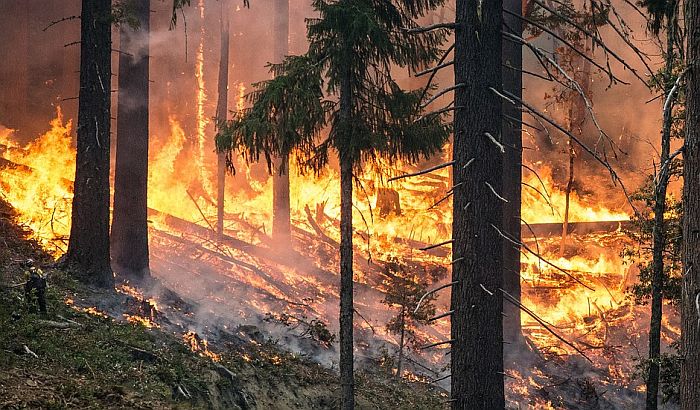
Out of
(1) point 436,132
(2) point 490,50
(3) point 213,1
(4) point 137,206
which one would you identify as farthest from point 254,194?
(2) point 490,50

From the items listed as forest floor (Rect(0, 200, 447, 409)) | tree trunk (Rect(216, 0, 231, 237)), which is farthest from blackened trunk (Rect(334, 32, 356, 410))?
tree trunk (Rect(216, 0, 231, 237))

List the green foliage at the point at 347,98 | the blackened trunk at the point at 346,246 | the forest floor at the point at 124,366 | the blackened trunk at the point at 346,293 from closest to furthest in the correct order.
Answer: the forest floor at the point at 124,366, the green foliage at the point at 347,98, the blackened trunk at the point at 346,246, the blackened trunk at the point at 346,293

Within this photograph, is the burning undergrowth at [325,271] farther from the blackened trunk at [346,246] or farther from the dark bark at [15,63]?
the dark bark at [15,63]

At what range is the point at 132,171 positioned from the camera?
1338cm

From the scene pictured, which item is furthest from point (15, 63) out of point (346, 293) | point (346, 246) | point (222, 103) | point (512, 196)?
point (512, 196)

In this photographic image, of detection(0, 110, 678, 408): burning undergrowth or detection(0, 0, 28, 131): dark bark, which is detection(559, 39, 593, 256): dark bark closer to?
detection(0, 110, 678, 408): burning undergrowth

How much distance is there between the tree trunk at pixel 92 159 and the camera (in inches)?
425

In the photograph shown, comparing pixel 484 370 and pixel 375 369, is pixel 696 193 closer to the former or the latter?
pixel 484 370

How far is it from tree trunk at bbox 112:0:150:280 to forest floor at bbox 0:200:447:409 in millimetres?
1866

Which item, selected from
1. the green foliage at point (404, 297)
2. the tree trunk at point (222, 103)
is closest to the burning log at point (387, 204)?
the tree trunk at point (222, 103)

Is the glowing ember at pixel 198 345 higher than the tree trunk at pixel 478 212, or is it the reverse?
the tree trunk at pixel 478 212

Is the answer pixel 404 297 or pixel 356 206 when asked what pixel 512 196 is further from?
pixel 404 297

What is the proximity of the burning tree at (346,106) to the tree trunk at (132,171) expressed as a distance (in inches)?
173

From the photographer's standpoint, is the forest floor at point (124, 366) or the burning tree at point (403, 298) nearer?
the forest floor at point (124, 366)
